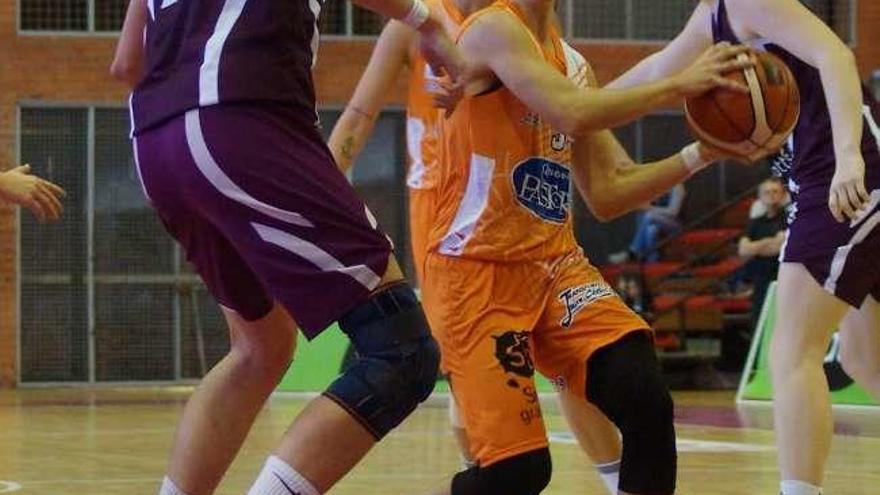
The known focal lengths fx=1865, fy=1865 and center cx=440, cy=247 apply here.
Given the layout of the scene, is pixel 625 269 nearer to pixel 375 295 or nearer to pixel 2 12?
pixel 2 12

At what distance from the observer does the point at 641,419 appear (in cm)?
489

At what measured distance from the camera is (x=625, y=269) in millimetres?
19578

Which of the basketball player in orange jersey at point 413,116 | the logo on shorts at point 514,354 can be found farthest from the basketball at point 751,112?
the basketball player in orange jersey at point 413,116

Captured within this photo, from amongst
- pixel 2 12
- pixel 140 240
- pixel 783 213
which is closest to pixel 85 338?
pixel 140 240

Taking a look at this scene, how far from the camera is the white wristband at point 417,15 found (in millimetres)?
4430

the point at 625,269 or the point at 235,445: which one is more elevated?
the point at 235,445

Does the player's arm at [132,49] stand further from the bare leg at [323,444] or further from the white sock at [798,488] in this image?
the white sock at [798,488]

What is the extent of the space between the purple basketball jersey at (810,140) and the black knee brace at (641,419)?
123cm

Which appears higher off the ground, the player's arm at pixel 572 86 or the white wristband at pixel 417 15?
the white wristband at pixel 417 15

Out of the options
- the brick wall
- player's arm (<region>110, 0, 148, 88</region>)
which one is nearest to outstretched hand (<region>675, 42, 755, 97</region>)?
player's arm (<region>110, 0, 148, 88</region>)

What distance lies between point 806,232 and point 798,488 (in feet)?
2.64

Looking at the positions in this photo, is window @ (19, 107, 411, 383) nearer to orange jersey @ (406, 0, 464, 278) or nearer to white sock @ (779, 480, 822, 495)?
orange jersey @ (406, 0, 464, 278)

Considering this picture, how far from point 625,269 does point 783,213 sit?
202cm

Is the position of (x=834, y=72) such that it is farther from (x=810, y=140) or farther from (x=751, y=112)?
(x=751, y=112)
